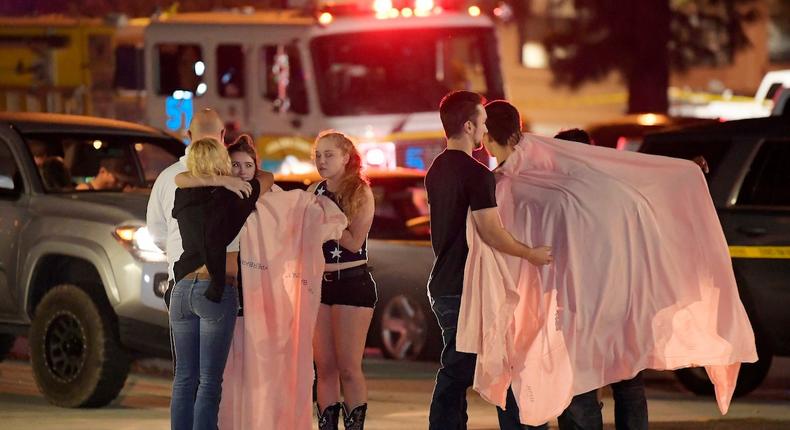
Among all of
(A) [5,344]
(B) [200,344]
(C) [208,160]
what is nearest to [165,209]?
(C) [208,160]

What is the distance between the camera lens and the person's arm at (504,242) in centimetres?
720

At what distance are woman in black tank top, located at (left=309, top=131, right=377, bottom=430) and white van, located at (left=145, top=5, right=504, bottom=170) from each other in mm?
Result: 9190

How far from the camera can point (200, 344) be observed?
766 cm

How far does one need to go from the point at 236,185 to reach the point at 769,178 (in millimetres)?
3747

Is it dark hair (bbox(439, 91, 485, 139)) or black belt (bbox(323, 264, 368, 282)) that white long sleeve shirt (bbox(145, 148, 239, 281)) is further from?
dark hair (bbox(439, 91, 485, 139))

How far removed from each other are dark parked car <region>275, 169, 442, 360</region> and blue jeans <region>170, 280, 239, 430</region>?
12.4ft

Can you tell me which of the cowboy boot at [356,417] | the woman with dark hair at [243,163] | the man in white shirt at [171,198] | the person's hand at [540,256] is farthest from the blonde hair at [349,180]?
the person's hand at [540,256]

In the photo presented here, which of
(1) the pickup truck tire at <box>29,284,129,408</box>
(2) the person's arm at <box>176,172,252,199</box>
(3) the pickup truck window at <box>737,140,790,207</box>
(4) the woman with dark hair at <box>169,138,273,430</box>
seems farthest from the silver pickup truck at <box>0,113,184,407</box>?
(3) the pickup truck window at <box>737,140,790,207</box>

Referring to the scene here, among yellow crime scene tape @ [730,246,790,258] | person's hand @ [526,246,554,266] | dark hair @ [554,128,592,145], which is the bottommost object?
yellow crime scene tape @ [730,246,790,258]

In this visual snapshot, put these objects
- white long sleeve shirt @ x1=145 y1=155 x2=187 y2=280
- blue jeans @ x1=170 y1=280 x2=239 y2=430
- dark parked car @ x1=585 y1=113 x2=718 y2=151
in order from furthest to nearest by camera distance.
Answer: dark parked car @ x1=585 y1=113 x2=718 y2=151
white long sleeve shirt @ x1=145 y1=155 x2=187 y2=280
blue jeans @ x1=170 y1=280 x2=239 y2=430

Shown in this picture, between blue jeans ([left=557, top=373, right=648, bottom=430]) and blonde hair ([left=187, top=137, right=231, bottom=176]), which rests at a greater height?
blonde hair ([left=187, top=137, right=231, bottom=176])

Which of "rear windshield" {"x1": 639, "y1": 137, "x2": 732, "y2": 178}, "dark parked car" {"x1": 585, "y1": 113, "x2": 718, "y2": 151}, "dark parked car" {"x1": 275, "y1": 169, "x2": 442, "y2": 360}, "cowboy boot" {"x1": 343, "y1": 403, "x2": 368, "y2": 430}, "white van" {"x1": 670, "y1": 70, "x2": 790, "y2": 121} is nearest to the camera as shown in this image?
"cowboy boot" {"x1": 343, "y1": 403, "x2": 368, "y2": 430}

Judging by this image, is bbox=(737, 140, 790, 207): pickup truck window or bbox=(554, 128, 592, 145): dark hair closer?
bbox=(554, 128, 592, 145): dark hair

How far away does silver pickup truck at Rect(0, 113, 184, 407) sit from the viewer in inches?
394
